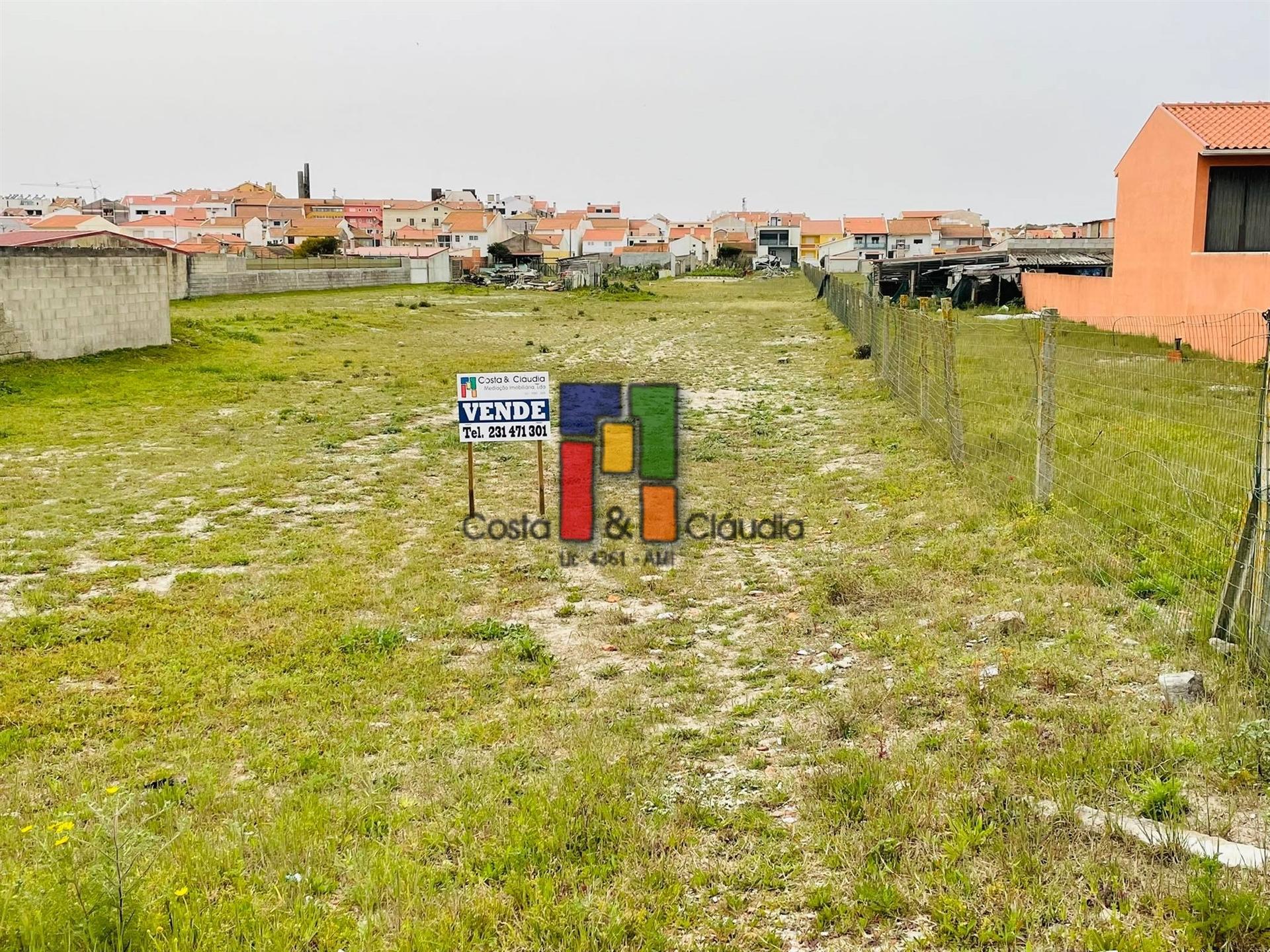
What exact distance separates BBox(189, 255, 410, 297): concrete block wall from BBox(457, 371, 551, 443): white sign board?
31.2 meters

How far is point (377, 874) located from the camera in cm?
389

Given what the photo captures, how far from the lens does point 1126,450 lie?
31.7 ft

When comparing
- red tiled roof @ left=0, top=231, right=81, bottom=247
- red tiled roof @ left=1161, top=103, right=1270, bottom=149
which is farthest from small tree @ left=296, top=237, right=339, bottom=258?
red tiled roof @ left=1161, top=103, right=1270, bottom=149

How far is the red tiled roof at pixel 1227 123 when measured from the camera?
21141 mm

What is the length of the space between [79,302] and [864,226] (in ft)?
358

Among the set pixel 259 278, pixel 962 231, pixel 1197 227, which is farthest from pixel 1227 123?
pixel 962 231

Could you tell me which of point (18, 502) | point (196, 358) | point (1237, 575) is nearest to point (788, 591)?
point (1237, 575)

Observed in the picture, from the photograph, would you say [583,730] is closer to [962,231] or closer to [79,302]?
[79,302]

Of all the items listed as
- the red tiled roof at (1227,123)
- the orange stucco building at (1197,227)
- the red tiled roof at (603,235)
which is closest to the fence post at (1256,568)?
the orange stucco building at (1197,227)

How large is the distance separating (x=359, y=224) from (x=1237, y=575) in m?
129

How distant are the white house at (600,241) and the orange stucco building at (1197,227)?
98.2 metres

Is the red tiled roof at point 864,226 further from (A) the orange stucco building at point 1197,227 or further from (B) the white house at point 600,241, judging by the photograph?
(A) the orange stucco building at point 1197,227

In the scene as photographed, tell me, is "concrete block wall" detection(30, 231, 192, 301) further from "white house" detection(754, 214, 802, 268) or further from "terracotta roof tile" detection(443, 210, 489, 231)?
"white house" detection(754, 214, 802, 268)

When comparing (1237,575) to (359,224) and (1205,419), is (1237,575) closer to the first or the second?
(1205,419)
